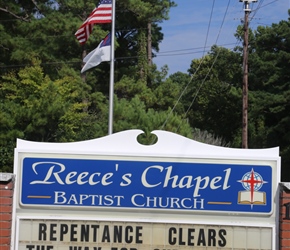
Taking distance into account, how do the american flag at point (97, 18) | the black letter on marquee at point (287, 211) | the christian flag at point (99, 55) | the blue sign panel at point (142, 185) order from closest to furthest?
the black letter on marquee at point (287, 211)
the blue sign panel at point (142, 185)
the american flag at point (97, 18)
the christian flag at point (99, 55)

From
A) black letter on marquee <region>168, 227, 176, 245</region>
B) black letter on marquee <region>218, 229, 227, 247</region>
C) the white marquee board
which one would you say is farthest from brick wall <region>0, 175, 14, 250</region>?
black letter on marquee <region>218, 229, 227, 247</region>

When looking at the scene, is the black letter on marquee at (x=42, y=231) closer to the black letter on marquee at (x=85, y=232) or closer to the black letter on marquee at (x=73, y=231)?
the black letter on marquee at (x=73, y=231)

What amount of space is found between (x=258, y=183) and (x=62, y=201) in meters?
2.23

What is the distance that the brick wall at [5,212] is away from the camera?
752 centimetres

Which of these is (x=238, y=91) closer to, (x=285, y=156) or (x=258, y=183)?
(x=285, y=156)

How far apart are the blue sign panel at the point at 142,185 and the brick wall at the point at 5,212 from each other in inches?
6.2

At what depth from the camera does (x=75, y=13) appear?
39.3 metres

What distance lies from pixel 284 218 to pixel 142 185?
64.4 inches

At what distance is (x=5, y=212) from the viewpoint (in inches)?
298

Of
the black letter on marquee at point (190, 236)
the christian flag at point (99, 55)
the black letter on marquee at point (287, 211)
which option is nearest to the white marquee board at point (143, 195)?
the black letter on marquee at point (190, 236)

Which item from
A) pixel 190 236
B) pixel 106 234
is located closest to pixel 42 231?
pixel 106 234

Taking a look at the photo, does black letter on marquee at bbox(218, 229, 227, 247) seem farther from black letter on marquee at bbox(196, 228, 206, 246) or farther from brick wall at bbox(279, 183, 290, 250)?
brick wall at bbox(279, 183, 290, 250)

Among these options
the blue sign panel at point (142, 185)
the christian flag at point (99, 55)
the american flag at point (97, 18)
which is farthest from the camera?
the christian flag at point (99, 55)

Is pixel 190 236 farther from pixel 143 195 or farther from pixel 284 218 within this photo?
pixel 284 218
